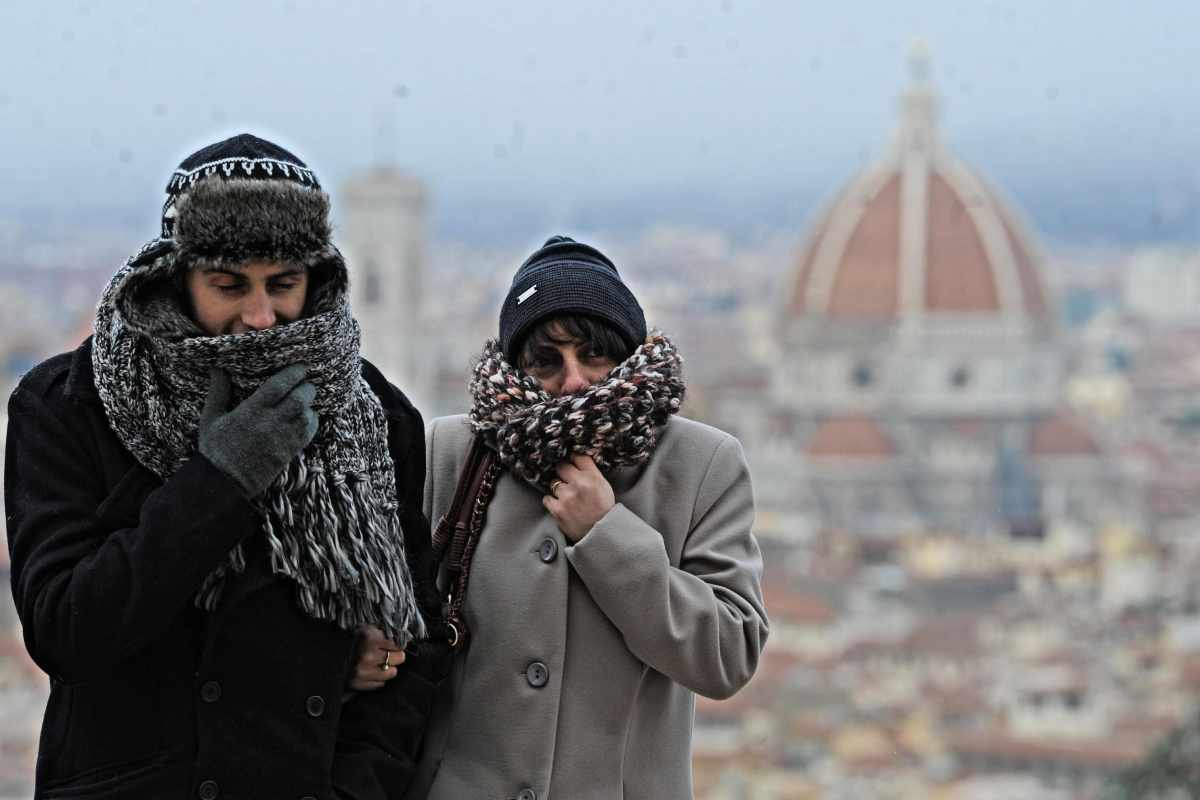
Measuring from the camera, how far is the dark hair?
1149 millimetres

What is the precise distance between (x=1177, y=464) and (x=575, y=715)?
44520 mm

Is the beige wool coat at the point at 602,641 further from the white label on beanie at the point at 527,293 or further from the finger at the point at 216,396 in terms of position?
the finger at the point at 216,396

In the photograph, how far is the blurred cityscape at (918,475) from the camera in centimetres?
2553

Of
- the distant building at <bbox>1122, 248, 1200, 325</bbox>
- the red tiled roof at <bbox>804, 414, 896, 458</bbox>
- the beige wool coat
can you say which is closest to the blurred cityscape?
the red tiled roof at <bbox>804, 414, 896, 458</bbox>

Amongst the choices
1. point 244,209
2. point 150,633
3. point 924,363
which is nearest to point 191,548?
point 150,633

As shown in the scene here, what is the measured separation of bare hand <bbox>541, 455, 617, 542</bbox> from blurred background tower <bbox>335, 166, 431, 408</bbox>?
37.5 metres

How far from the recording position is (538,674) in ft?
3.75

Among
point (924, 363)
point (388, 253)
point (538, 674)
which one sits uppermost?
point (388, 253)

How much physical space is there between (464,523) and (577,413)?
11 cm

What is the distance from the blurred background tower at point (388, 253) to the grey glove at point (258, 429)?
123 feet

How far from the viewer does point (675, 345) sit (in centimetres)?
118

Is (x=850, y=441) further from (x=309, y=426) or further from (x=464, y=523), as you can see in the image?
(x=309, y=426)

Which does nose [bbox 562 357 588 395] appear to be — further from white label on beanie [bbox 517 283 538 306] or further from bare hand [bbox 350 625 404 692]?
bare hand [bbox 350 625 404 692]

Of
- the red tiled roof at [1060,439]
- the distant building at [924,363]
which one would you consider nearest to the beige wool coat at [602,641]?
the distant building at [924,363]
